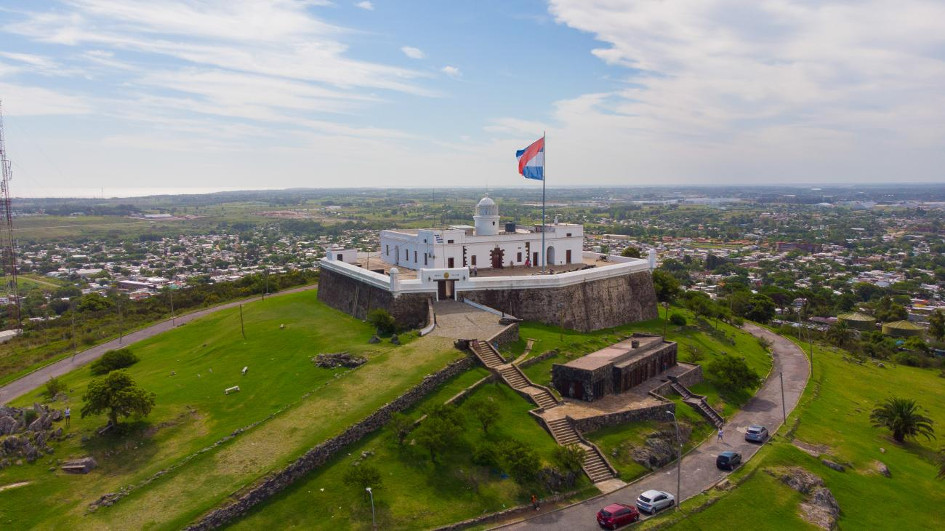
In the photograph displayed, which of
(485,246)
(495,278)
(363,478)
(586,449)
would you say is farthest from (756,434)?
(485,246)

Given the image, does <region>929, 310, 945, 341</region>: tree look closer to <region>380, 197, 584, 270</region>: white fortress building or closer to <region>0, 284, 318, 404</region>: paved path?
<region>380, 197, 584, 270</region>: white fortress building

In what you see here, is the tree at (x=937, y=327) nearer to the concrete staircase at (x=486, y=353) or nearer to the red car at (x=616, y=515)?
the concrete staircase at (x=486, y=353)

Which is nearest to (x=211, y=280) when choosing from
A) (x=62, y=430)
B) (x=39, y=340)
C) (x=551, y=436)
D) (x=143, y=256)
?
(x=39, y=340)

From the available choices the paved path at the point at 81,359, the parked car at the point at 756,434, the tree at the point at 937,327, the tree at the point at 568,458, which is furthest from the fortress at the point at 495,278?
the tree at the point at 937,327

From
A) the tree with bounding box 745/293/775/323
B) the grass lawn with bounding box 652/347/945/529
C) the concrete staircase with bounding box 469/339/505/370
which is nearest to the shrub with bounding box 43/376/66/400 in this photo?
the concrete staircase with bounding box 469/339/505/370

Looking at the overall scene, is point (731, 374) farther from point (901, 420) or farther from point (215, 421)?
Answer: point (215, 421)

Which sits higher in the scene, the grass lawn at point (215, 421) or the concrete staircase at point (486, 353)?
the concrete staircase at point (486, 353)
